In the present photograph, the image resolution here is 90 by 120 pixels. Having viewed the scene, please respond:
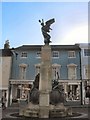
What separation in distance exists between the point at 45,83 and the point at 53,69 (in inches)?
1130

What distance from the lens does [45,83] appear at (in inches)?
717

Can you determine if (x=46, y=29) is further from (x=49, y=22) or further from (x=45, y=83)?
(x=45, y=83)

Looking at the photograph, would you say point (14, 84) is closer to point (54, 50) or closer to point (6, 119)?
point (54, 50)

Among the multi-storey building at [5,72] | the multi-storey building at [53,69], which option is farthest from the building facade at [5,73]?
the multi-storey building at [53,69]

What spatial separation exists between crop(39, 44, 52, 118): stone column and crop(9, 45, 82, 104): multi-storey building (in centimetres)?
2706

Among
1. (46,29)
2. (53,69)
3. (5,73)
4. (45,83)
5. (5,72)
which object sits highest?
(46,29)

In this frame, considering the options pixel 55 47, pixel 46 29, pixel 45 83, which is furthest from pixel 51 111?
pixel 55 47

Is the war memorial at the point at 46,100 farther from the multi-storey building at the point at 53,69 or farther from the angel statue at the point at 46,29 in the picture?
the multi-storey building at the point at 53,69

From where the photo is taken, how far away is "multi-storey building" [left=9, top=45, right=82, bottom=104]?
4619 cm

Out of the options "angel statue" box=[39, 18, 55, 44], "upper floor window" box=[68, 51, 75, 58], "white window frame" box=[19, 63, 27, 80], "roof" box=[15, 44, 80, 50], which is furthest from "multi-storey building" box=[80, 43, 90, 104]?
"angel statue" box=[39, 18, 55, 44]

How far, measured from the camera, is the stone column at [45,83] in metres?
17.3

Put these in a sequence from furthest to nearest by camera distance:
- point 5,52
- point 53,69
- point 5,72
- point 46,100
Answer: point 5,52 < point 5,72 < point 53,69 < point 46,100

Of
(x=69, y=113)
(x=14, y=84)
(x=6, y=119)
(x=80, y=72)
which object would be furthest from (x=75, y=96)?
(x=6, y=119)

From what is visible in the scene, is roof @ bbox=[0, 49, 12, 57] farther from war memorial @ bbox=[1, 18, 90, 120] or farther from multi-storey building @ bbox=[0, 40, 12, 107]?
war memorial @ bbox=[1, 18, 90, 120]
